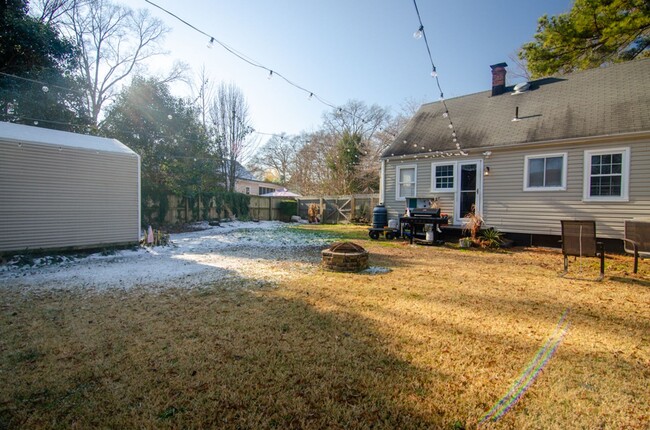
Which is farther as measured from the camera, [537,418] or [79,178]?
[79,178]

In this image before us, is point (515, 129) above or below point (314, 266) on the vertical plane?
above

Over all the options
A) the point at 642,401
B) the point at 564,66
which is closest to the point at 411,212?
the point at 642,401

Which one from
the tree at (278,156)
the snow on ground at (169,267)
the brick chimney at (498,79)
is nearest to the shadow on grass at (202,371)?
the snow on ground at (169,267)

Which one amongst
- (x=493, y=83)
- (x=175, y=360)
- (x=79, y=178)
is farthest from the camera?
(x=493, y=83)

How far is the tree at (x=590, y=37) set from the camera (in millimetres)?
9875

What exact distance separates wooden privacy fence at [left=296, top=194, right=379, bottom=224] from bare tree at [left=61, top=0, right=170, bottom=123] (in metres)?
14.3

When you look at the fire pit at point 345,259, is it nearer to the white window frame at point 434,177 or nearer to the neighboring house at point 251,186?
the white window frame at point 434,177

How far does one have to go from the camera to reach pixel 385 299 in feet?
13.0

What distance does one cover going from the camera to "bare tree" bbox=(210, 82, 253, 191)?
68.2 ft

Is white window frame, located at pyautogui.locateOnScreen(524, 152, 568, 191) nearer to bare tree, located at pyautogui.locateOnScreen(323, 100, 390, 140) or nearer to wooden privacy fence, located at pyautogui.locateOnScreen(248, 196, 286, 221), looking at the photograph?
wooden privacy fence, located at pyautogui.locateOnScreen(248, 196, 286, 221)

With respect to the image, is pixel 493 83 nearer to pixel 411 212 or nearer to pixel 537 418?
pixel 411 212

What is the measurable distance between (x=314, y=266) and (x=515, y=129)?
7.66 metres

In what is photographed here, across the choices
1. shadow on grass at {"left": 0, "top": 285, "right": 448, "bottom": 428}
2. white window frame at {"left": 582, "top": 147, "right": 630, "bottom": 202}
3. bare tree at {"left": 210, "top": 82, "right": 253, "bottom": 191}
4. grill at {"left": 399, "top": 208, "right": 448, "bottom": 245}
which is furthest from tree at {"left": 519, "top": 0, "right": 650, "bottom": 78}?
bare tree at {"left": 210, "top": 82, "right": 253, "bottom": 191}

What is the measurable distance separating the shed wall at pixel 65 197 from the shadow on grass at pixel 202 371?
4.31m
